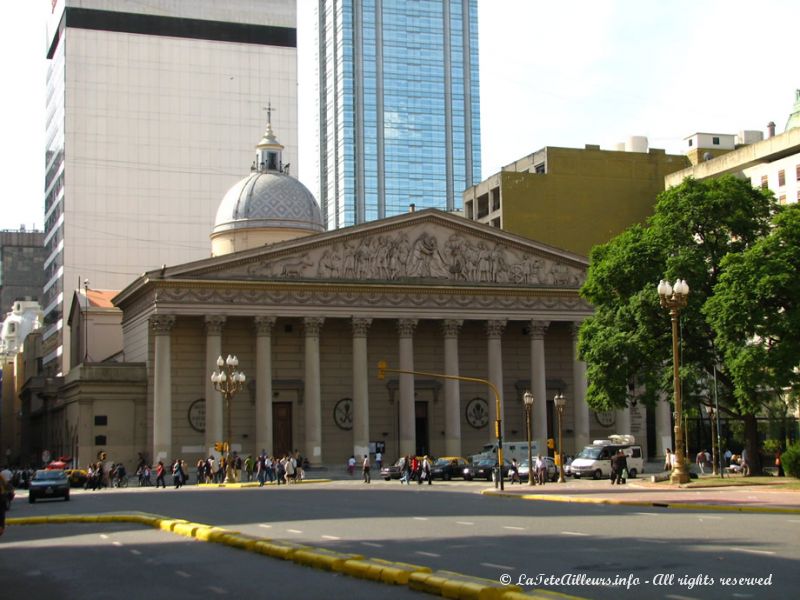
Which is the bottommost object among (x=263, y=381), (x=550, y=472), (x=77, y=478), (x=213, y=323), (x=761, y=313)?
(x=77, y=478)

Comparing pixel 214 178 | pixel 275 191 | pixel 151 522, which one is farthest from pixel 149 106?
pixel 151 522

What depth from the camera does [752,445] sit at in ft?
183

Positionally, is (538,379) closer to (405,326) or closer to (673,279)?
(405,326)

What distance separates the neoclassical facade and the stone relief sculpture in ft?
0.31

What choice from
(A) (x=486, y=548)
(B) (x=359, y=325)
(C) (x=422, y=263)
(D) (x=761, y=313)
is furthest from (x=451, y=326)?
(A) (x=486, y=548)

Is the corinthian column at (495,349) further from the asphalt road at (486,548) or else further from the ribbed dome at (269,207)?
the asphalt road at (486,548)

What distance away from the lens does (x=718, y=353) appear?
181ft

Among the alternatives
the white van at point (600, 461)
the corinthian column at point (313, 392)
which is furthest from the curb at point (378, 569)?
the corinthian column at point (313, 392)

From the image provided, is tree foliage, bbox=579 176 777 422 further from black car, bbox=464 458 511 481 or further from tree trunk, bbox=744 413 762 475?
black car, bbox=464 458 511 481

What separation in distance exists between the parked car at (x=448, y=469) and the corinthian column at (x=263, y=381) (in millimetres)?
12101

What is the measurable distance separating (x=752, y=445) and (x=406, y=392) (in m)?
31.2

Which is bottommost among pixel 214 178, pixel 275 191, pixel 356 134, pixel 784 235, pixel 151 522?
pixel 151 522

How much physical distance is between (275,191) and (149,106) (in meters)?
43.5

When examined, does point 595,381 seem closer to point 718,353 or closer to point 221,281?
point 718,353
